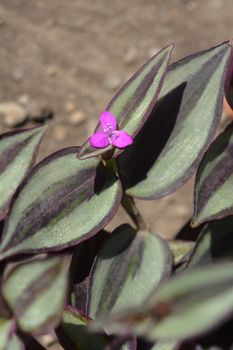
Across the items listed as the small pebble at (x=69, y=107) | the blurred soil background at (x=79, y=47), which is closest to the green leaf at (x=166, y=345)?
the blurred soil background at (x=79, y=47)

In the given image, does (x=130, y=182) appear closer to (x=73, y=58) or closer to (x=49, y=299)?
(x=49, y=299)

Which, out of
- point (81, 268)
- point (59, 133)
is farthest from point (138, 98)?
point (59, 133)

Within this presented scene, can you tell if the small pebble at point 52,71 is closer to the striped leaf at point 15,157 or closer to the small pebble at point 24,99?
the small pebble at point 24,99

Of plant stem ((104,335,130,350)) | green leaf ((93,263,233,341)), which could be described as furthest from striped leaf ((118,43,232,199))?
green leaf ((93,263,233,341))

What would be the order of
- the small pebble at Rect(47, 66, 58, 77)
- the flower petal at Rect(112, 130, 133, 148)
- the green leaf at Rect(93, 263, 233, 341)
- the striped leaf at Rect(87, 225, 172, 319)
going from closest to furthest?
the green leaf at Rect(93, 263, 233, 341) < the flower petal at Rect(112, 130, 133, 148) < the striped leaf at Rect(87, 225, 172, 319) < the small pebble at Rect(47, 66, 58, 77)

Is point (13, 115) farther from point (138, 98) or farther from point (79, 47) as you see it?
point (138, 98)

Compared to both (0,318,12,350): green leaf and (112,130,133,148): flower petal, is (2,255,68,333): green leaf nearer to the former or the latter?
(0,318,12,350): green leaf
